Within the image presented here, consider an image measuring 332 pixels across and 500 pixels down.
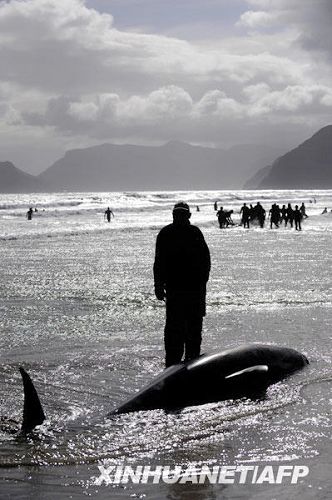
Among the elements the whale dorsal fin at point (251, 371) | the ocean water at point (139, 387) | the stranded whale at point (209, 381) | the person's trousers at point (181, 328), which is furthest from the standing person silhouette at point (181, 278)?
the whale dorsal fin at point (251, 371)

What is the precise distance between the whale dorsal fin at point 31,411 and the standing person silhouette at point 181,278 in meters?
2.41

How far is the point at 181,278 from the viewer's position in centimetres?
873

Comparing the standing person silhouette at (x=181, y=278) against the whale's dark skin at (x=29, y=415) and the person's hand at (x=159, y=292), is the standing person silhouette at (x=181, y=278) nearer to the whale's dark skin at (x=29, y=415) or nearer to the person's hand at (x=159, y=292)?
the person's hand at (x=159, y=292)

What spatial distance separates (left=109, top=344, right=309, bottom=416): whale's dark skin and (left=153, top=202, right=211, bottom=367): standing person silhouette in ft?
2.37

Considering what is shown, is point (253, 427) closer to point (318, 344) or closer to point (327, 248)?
point (318, 344)

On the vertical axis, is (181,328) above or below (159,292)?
below

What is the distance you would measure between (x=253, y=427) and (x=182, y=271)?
2515 millimetres

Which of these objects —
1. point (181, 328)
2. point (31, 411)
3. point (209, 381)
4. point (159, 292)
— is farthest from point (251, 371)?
point (31, 411)

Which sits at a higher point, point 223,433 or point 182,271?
point 182,271

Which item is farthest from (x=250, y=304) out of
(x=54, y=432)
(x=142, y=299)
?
(x=54, y=432)

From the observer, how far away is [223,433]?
6.54m

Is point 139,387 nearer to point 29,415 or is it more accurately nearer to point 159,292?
point 159,292

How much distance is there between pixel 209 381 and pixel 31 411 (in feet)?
6.76

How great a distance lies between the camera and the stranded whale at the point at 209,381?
7.30 metres
